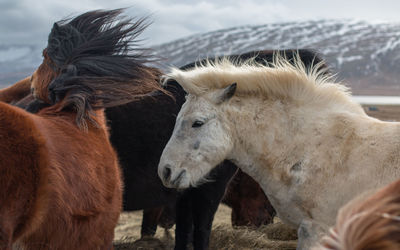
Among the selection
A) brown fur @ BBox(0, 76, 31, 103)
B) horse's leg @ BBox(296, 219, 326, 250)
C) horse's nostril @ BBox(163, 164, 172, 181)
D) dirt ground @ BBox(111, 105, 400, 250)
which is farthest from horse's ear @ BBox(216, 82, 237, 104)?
brown fur @ BBox(0, 76, 31, 103)

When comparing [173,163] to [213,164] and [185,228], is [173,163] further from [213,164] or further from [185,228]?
[185,228]

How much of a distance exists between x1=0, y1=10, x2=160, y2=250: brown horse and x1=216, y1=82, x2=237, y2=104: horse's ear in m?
0.67

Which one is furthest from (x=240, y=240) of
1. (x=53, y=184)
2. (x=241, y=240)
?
(x=53, y=184)

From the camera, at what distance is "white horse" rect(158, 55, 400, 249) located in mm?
2914

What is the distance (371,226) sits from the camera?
956 mm

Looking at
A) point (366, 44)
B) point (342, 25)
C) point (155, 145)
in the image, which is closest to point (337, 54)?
point (366, 44)

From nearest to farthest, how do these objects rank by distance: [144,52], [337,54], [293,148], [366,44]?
1. [293,148]
2. [144,52]
3. [337,54]
4. [366,44]

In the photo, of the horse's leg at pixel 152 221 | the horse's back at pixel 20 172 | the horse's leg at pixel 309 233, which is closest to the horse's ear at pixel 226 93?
the horse's leg at pixel 309 233

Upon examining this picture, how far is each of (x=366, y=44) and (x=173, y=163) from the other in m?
142

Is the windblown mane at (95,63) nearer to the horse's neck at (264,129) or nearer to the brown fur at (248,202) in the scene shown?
the horse's neck at (264,129)

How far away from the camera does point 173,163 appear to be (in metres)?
3.16

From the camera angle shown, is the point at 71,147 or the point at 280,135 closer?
the point at 71,147

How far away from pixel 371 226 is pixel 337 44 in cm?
14143

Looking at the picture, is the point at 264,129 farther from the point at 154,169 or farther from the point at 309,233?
the point at 154,169
